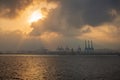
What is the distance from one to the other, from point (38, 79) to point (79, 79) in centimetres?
1166

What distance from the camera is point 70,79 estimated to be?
63.4m

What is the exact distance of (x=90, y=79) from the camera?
64.4 meters

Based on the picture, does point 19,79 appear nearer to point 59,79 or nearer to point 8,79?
point 8,79

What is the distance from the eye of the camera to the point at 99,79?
64750 mm

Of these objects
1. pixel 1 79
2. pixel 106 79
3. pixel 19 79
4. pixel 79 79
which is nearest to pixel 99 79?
pixel 106 79

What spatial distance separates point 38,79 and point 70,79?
30.1ft

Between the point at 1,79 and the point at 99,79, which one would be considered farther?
the point at 99,79

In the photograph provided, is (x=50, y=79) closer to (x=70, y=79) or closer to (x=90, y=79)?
(x=70, y=79)

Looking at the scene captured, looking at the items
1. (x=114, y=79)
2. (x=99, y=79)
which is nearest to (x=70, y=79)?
(x=99, y=79)

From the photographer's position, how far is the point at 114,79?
63781 mm

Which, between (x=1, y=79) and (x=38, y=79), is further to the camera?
(x=38, y=79)

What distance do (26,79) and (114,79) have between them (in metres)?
24.7

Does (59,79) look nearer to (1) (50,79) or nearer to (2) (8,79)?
(1) (50,79)

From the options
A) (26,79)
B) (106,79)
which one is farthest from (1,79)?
(106,79)
